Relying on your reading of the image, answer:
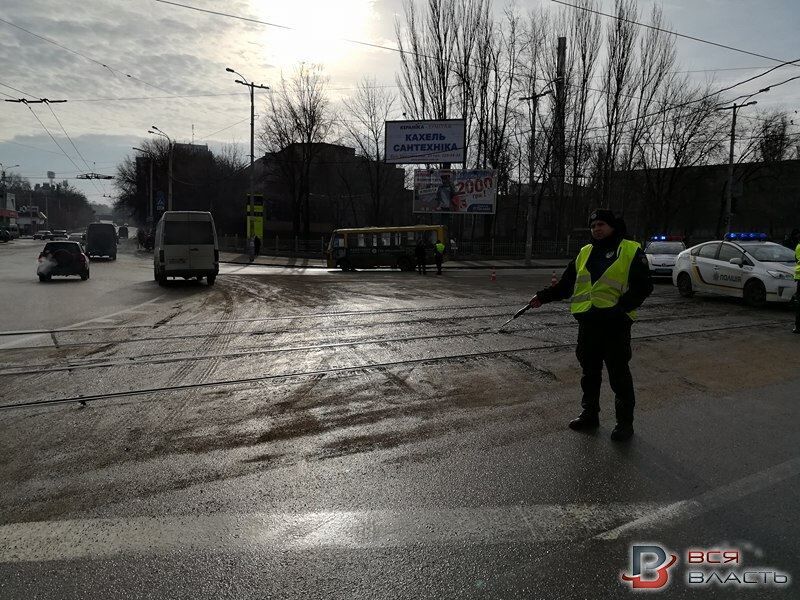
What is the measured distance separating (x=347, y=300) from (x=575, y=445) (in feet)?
33.7

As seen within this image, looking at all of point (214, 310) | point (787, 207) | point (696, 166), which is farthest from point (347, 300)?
point (787, 207)

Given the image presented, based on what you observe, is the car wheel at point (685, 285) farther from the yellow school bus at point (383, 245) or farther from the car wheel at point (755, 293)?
the yellow school bus at point (383, 245)

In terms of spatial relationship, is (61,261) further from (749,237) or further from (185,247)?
(749,237)

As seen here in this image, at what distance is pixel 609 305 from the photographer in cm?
460

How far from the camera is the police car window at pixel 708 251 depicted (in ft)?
48.0

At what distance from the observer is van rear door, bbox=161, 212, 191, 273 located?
742 inches

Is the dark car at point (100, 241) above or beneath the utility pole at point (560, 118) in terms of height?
beneath

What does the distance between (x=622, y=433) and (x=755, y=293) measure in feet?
35.2

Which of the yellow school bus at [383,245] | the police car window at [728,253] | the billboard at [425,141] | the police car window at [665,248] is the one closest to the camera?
the police car window at [728,253]

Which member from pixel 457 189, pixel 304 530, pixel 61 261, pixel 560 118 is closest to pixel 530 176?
pixel 457 189

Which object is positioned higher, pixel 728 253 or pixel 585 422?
pixel 728 253

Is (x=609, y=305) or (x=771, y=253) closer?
(x=609, y=305)

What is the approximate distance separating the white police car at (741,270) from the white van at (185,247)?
14289 millimetres

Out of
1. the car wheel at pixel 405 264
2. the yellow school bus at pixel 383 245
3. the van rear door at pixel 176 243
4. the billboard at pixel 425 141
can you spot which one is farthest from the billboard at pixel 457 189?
the van rear door at pixel 176 243
